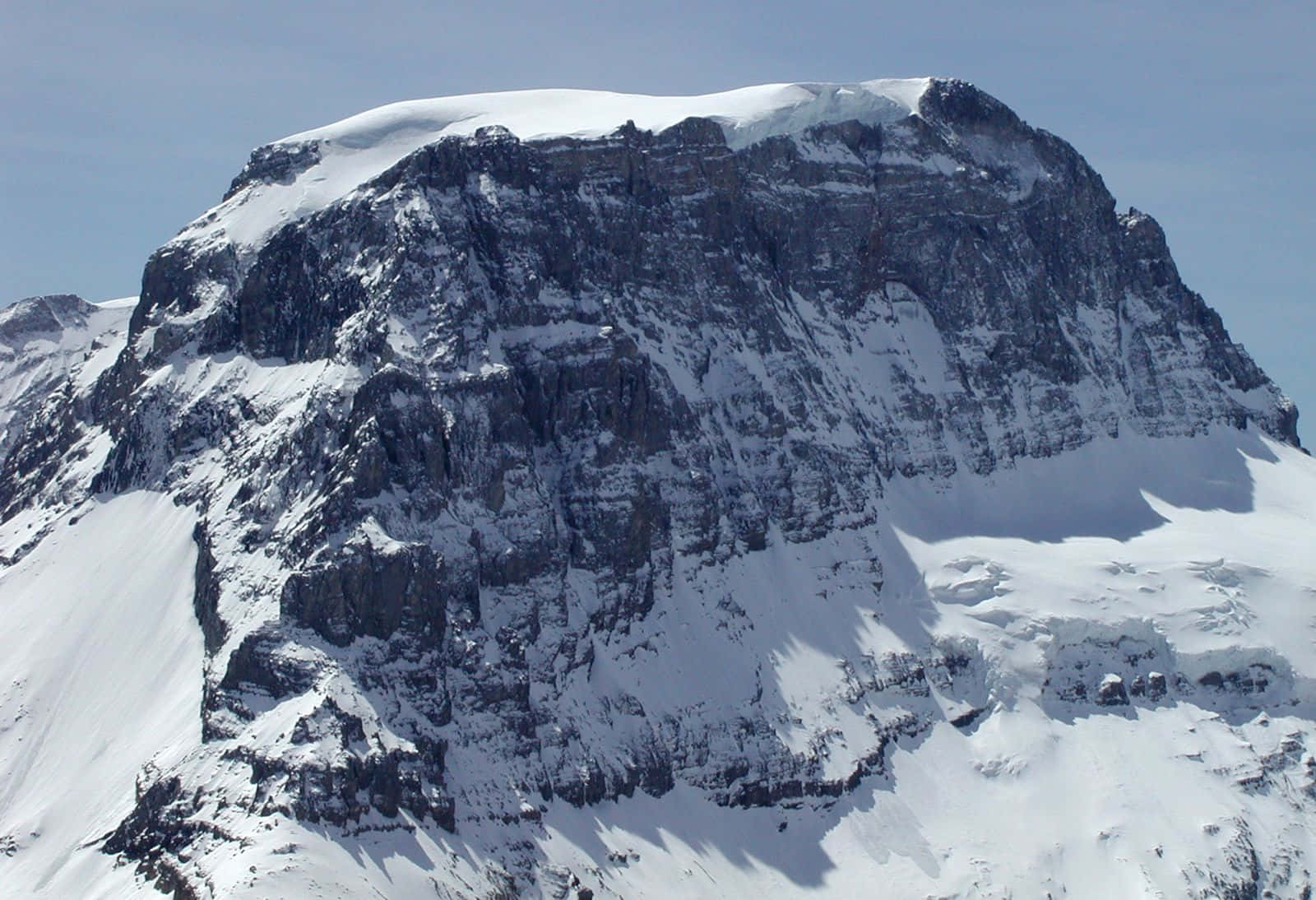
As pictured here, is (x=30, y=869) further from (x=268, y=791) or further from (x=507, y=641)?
(x=507, y=641)

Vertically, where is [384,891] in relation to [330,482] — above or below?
below

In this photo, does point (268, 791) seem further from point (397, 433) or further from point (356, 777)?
point (397, 433)

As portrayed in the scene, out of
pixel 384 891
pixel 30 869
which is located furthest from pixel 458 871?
pixel 30 869

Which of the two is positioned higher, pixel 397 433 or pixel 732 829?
pixel 397 433

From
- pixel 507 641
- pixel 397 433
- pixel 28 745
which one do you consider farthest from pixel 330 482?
pixel 28 745

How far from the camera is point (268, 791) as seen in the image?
6806 inches

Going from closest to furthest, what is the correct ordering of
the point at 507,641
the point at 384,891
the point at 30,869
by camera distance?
the point at 384,891, the point at 30,869, the point at 507,641

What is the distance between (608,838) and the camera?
623 feet

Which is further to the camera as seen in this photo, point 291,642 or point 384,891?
point 291,642

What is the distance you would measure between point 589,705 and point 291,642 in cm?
3047

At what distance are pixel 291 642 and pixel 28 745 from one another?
31.6 m

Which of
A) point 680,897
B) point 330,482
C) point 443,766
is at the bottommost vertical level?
point 680,897

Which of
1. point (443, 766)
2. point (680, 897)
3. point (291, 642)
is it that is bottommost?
point (680, 897)

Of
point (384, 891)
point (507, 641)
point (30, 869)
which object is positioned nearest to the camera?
point (384, 891)
